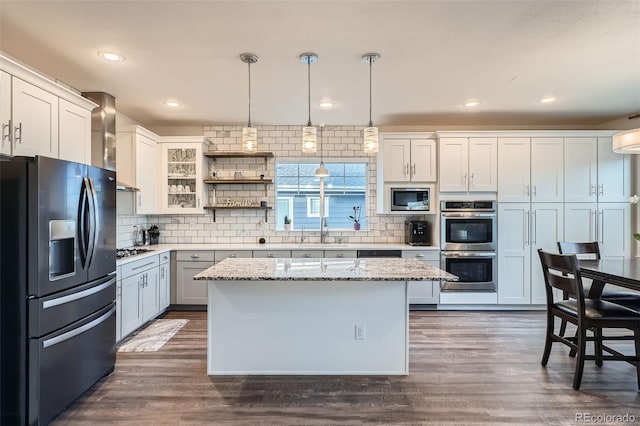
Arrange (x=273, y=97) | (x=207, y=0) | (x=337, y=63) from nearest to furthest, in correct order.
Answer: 1. (x=207, y=0)
2. (x=337, y=63)
3. (x=273, y=97)

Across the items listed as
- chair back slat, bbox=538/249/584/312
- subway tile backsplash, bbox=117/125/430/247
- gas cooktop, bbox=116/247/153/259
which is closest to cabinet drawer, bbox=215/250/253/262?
subway tile backsplash, bbox=117/125/430/247

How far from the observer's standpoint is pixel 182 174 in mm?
4801

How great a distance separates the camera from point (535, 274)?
4.51 metres

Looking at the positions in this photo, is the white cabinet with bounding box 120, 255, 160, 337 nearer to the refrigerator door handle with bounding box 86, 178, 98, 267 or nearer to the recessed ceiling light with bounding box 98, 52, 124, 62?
the refrigerator door handle with bounding box 86, 178, 98, 267

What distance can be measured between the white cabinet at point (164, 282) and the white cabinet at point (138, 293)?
0.10 meters

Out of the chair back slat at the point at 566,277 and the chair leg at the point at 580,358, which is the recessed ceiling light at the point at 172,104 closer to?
the chair back slat at the point at 566,277

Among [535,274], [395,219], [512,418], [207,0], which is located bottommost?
[512,418]

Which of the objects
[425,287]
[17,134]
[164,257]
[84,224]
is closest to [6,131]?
[17,134]

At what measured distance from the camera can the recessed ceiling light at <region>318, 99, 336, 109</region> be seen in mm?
3902

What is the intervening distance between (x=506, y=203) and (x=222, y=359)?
3932 mm

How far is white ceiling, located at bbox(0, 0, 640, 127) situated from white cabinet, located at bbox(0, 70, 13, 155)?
392 millimetres

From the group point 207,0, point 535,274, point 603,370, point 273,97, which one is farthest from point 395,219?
point 207,0

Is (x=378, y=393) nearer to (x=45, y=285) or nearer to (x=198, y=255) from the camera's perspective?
(x=45, y=285)

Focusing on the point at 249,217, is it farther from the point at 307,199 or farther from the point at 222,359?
the point at 222,359
